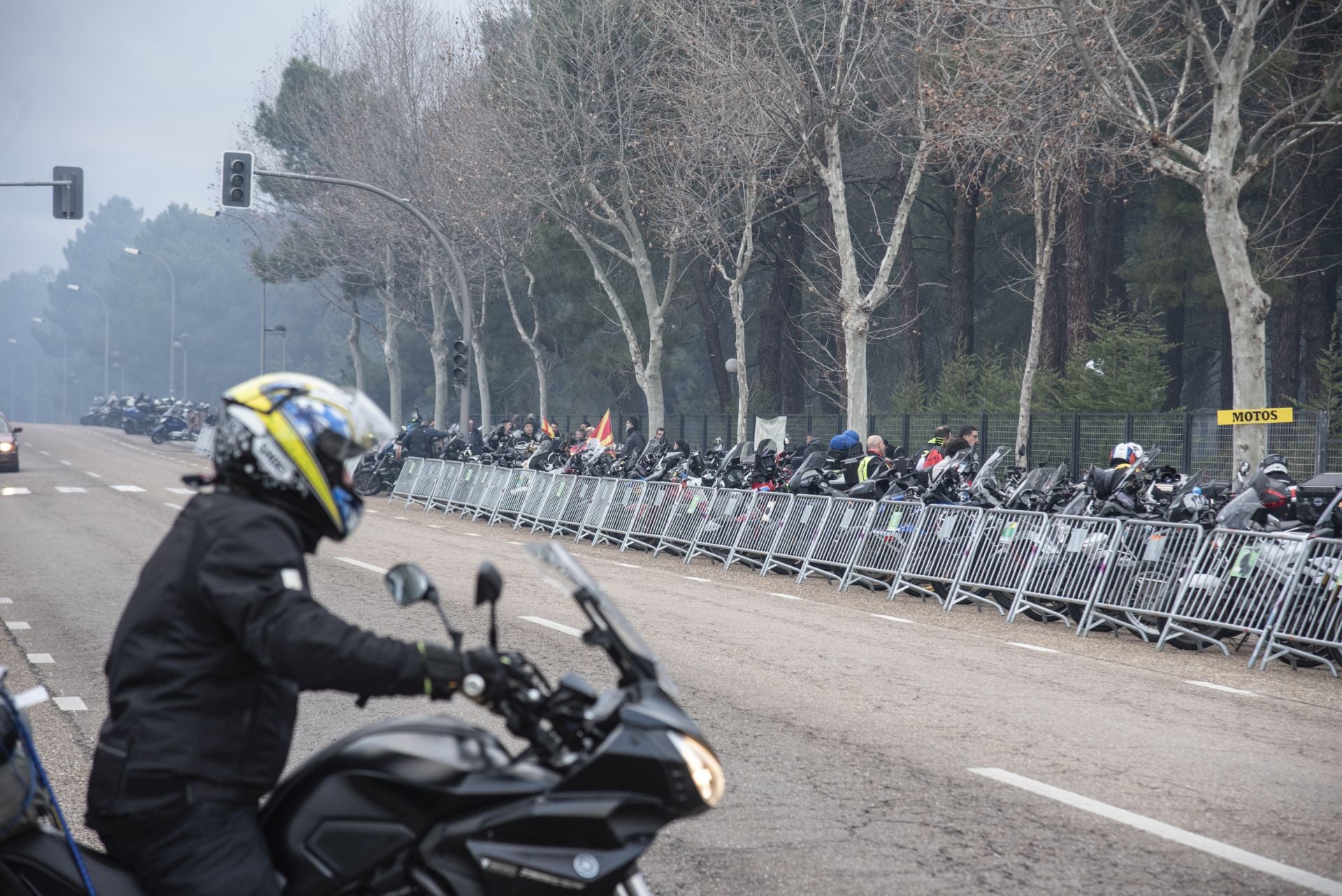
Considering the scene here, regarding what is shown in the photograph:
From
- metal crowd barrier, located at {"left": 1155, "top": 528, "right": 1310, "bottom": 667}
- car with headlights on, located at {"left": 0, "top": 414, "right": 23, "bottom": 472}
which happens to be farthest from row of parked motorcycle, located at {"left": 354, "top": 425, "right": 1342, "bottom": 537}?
car with headlights on, located at {"left": 0, "top": 414, "right": 23, "bottom": 472}

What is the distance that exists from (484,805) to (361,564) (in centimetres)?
1421

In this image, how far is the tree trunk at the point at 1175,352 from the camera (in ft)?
119

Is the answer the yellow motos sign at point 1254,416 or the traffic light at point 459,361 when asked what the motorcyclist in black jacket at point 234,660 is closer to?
the yellow motos sign at point 1254,416

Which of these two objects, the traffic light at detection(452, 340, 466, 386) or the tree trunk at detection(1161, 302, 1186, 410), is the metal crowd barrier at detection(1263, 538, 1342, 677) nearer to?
the tree trunk at detection(1161, 302, 1186, 410)

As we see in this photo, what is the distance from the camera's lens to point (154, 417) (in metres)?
74.4

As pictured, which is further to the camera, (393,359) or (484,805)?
(393,359)

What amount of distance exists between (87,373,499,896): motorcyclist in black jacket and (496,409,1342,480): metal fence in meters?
18.8

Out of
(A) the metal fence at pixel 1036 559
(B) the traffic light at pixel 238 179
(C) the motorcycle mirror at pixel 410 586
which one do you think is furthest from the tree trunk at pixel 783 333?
(C) the motorcycle mirror at pixel 410 586

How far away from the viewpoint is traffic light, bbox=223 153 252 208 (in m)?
28.6

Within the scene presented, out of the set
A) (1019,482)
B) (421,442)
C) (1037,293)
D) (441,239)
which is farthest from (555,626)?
(421,442)

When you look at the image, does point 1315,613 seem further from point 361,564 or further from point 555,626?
point 361,564

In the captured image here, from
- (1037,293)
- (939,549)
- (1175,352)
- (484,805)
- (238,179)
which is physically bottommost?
(939,549)

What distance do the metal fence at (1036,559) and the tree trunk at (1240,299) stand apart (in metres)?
4.41

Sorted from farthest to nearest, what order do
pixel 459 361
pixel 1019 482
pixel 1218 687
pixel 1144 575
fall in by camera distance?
pixel 459 361 < pixel 1019 482 < pixel 1144 575 < pixel 1218 687
